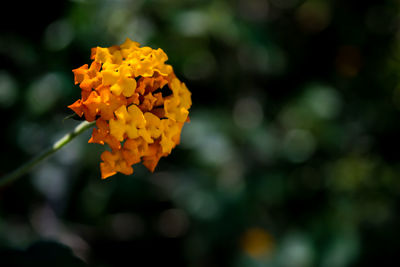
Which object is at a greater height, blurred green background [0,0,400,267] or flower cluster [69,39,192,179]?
blurred green background [0,0,400,267]

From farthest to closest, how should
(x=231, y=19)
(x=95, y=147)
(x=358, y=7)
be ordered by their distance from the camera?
(x=358, y=7), (x=231, y=19), (x=95, y=147)

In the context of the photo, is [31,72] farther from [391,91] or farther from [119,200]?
[391,91]

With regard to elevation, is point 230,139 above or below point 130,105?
above

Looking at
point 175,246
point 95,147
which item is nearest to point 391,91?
point 175,246

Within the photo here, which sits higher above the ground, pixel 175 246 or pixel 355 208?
pixel 355 208

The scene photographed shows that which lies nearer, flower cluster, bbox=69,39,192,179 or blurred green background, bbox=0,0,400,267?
flower cluster, bbox=69,39,192,179

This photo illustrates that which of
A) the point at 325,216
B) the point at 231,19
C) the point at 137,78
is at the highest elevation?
the point at 231,19
